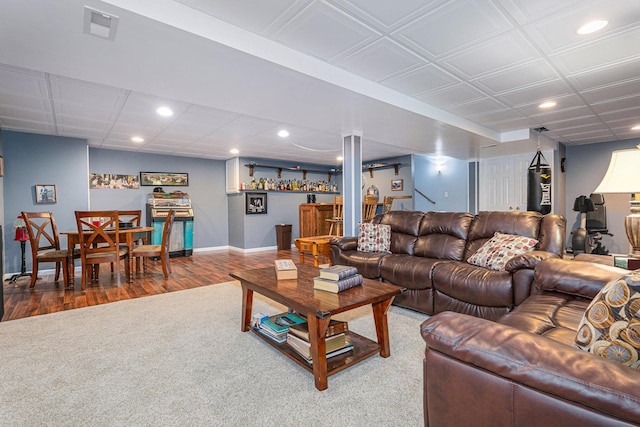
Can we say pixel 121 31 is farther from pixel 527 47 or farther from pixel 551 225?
pixel 551 225

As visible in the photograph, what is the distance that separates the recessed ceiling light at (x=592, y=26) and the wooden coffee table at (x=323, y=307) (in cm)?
233

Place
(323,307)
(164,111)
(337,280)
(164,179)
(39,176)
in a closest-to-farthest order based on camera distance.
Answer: (323,307), (337,280), (164,111), (39,176), (164,179)

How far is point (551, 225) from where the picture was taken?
2.76m

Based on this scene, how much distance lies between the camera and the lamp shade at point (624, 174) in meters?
2.01

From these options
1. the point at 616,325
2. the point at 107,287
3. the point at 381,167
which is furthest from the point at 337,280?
the point at 381,167

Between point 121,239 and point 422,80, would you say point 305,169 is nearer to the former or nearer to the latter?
point 121,239

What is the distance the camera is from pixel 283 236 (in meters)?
7.55

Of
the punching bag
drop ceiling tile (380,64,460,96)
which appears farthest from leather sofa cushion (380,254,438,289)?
the punching bag

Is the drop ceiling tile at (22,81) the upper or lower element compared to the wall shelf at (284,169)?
upper

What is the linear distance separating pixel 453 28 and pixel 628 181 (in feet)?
5.10

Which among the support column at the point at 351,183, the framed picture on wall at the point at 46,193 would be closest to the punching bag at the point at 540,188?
the support column at the point at 351,183

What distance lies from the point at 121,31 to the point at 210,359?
7.14 feet

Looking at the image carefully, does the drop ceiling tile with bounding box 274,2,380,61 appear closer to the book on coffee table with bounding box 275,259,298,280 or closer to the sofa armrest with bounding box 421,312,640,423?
the book on coffee table with bounding box 275,259,298,280

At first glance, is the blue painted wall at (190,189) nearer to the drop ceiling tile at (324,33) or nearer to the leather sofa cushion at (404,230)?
the leather sofa cushion at (404,230)
